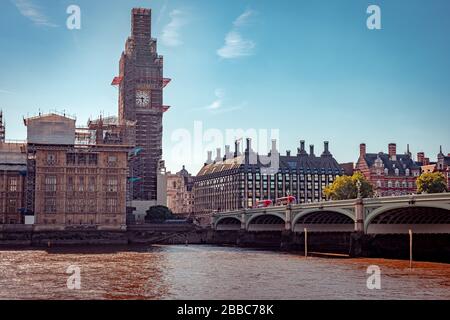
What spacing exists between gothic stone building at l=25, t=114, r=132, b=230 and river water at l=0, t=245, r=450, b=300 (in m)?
52.3

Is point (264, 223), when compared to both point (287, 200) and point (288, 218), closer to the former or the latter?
point (287, 200)

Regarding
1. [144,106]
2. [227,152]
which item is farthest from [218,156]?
[144,106]

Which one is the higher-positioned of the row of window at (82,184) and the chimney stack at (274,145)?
the chimney stack at (274,145)

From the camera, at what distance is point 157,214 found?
13900 centimetres

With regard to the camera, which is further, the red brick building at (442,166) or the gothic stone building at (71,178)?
the red brick building at (442,166)

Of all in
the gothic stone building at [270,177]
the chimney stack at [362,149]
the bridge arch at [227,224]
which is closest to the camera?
the bridge arch at [227,224]

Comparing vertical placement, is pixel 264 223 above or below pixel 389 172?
below

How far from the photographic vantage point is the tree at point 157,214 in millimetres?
138775

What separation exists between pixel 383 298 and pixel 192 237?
8883 cm

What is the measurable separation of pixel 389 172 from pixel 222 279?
101 meters

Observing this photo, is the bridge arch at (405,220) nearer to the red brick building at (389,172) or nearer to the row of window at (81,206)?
the row of window at (81,206)

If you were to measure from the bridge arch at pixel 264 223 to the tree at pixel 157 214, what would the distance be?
96.4ft

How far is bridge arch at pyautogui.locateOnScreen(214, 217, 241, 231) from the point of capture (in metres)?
128

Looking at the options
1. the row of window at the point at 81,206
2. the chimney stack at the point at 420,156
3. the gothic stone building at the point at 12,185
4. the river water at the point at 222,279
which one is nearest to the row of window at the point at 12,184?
the gothic stone building at the point at 12,185
